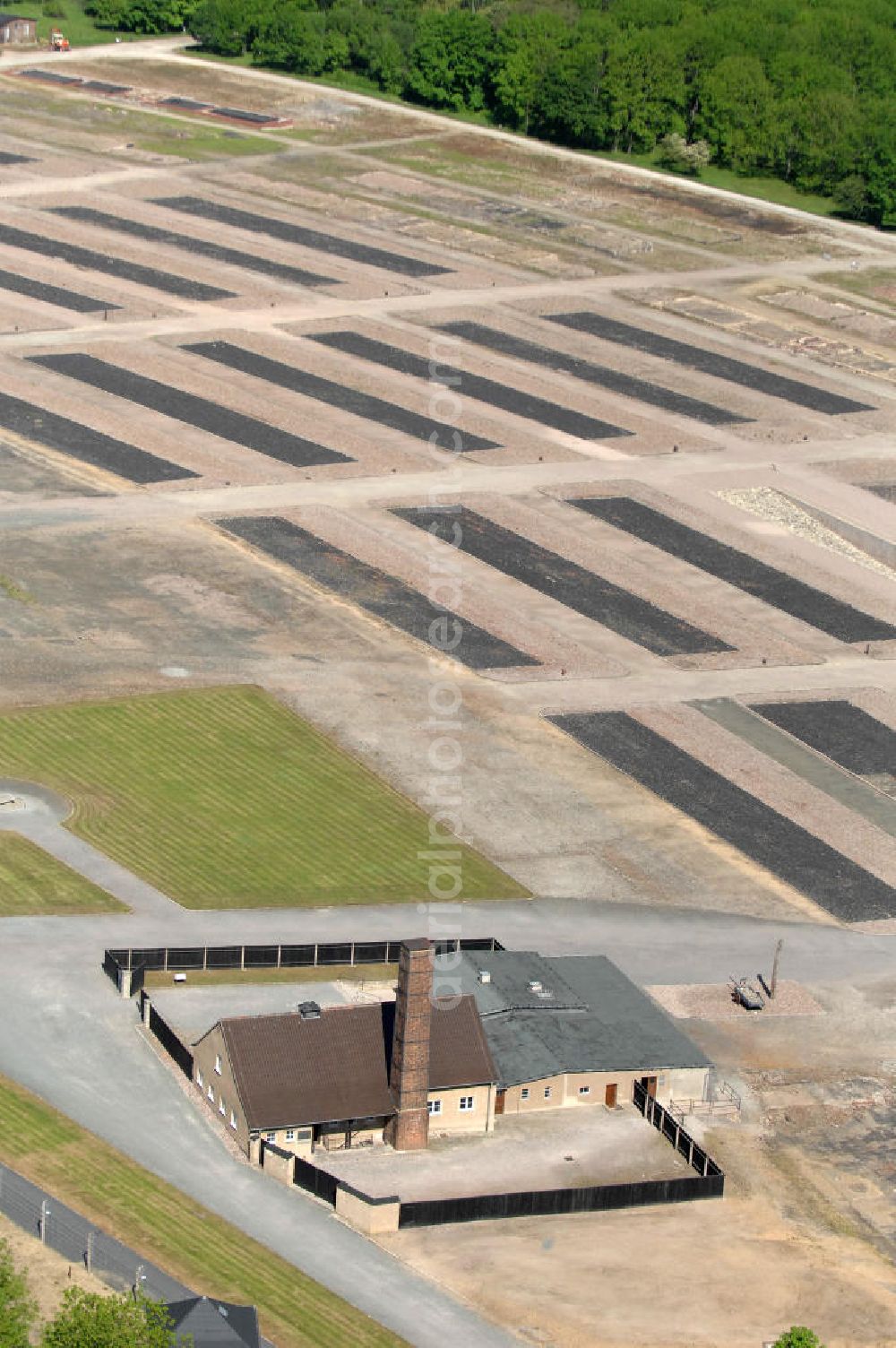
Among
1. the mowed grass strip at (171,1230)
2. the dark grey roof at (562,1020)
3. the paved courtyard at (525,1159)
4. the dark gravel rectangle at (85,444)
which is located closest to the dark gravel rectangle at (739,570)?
the dark gravel rectangle at (85,444)

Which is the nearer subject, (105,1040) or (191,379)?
(105,1040)

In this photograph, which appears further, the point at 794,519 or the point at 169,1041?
the point at 794,519

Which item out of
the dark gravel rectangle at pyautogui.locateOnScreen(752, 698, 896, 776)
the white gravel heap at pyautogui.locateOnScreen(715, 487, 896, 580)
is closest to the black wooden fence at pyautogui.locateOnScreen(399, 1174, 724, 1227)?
the dark gravel rectangle at pyautogui.locateOnScreen(752, 698, 896, 776)

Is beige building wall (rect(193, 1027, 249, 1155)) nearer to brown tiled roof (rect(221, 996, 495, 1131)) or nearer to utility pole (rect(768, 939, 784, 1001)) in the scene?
brown tiled roof (rect(221, 996, 495, 1131))

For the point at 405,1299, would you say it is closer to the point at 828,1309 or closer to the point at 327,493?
the point at 828,1309

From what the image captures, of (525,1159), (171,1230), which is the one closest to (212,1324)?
(171,1230)

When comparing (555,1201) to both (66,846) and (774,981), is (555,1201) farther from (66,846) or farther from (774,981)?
(66,846)

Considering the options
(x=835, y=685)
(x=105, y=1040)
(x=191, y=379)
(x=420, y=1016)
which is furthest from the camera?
(x=191, y=379)

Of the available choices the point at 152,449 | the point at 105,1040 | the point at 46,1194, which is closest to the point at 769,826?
the point at 105,1040
